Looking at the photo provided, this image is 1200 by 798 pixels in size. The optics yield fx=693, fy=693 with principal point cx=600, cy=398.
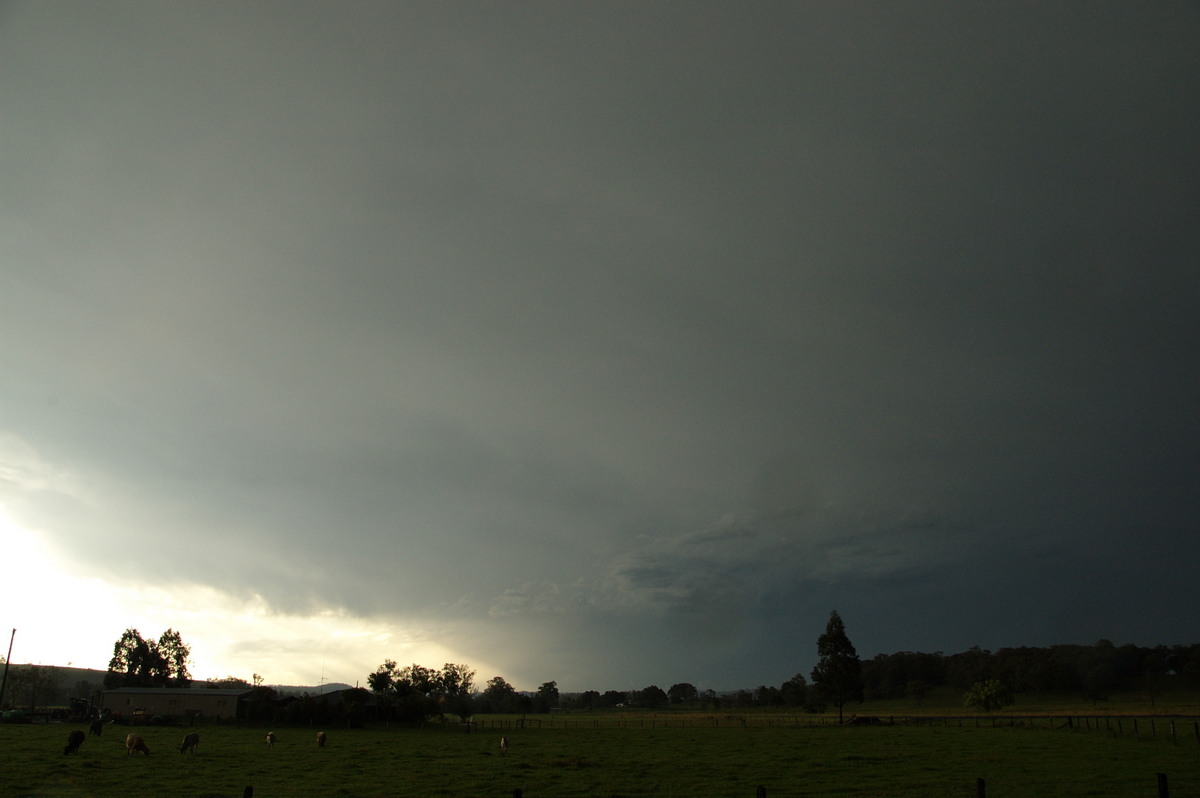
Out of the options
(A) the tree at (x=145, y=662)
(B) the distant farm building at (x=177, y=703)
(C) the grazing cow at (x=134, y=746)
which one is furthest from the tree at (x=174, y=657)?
(C) the grazing cow at (x=134, y=746)

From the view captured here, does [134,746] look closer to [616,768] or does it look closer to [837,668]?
[616,768]

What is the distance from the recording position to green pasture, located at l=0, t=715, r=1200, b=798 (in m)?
27.4

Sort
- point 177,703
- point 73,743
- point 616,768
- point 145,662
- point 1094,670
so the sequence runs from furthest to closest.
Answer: point 1094,670 → point 145,662 → point 177,703 → point 73,743 → point 616,768

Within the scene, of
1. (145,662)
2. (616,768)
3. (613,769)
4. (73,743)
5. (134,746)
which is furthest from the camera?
(145,662)

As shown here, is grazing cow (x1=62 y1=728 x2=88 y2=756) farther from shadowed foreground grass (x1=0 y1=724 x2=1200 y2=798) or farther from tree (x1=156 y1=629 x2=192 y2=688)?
tree (x1=156 y1=629 x2=192 y2=688)

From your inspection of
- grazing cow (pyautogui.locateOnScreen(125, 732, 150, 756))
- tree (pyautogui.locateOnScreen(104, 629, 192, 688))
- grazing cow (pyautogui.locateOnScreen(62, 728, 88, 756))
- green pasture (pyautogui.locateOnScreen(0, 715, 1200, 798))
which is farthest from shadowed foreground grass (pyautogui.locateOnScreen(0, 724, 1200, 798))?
tree (pyautogui.locateOnScreen(104, 629, 192, 688))

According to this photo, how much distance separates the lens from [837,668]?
102062mm

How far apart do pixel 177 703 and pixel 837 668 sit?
88.3 m

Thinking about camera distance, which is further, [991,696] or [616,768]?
[991,696]

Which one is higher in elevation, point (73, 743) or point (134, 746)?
point (73, 743)

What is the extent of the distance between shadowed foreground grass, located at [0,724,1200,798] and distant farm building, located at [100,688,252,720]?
3187 cm

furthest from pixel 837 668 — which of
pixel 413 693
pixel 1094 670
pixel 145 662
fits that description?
pixel 145 662

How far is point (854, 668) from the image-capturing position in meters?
102

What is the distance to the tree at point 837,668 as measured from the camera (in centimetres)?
10075
